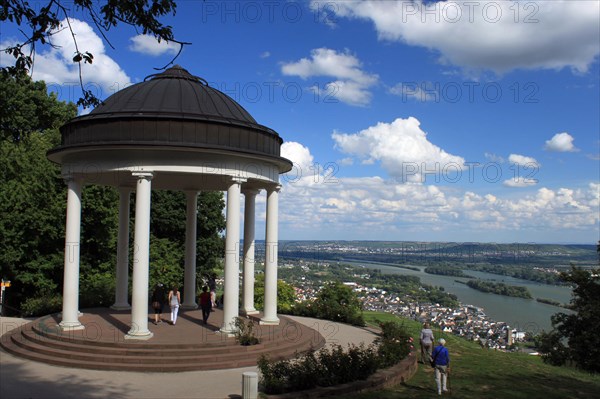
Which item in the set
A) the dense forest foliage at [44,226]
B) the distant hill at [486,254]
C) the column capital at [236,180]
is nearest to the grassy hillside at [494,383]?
the column capital at [236,180]

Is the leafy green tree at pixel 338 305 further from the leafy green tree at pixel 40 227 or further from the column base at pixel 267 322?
the leafy green tree at pixel 40 227

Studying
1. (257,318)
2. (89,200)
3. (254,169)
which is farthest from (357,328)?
(89,200)

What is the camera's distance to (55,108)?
127 feet

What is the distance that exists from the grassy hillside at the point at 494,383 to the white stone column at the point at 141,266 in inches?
336

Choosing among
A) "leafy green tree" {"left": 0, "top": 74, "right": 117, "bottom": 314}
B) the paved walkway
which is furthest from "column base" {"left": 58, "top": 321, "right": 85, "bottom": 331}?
"leafy green tree" {"left": 0, "top": 74, "right": 117, "bottom": 314}

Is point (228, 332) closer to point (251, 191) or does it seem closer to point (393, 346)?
point (393, 346)

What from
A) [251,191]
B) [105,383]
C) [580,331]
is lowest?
[580,331]

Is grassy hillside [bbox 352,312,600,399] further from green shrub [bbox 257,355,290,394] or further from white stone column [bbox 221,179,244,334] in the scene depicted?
white stone column [bbox 221,179,244,334]

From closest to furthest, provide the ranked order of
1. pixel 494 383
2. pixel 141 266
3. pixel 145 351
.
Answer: pixel 494 383
pixel 145 351
pixel 141 266

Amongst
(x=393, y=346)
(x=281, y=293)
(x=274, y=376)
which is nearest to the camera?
(x=274, y=376)

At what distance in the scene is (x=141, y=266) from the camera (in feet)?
56.5

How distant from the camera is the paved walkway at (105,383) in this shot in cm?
1255

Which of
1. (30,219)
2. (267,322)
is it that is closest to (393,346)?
(267,322)

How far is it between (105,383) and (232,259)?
644 centimetres
